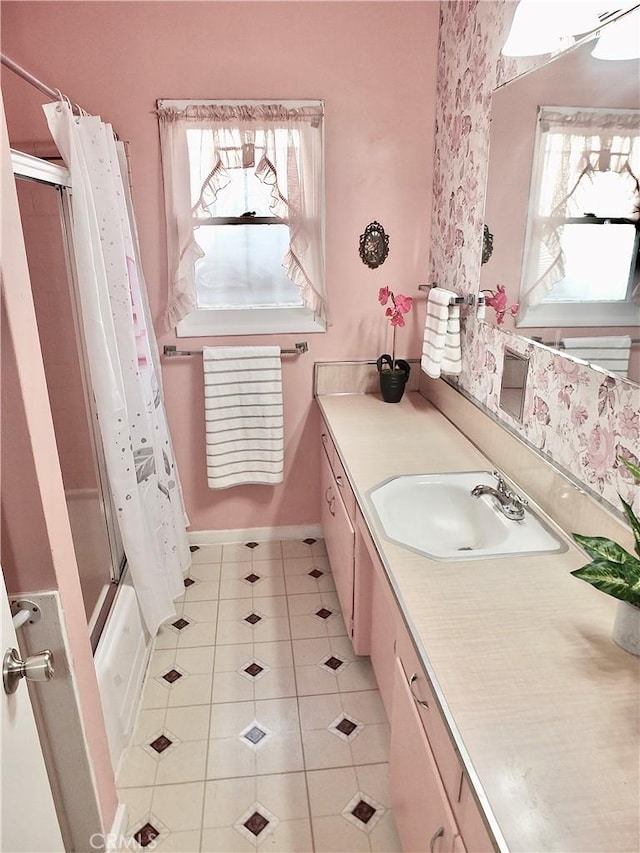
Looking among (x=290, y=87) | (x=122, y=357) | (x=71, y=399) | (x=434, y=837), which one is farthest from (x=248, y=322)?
(x=434, y=837)

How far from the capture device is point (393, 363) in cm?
275

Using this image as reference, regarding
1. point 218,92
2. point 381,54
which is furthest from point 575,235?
point 218,92

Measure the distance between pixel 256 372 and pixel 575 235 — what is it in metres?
1.60

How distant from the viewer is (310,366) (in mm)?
2840

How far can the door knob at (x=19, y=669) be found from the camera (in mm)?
968

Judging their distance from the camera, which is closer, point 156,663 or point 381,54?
point 156,663

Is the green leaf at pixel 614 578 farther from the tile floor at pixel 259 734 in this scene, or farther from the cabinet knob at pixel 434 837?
the tile floor at pixel 259 734

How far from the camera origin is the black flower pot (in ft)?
8.71

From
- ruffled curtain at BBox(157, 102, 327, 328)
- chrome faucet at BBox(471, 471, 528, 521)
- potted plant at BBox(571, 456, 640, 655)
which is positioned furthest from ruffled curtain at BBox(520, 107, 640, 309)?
ruffled curtain at BBox(157, 102, 327, 328)

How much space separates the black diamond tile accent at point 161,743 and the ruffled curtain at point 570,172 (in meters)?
1.81

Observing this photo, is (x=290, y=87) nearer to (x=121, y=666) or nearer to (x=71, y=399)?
(x=71, y=399)

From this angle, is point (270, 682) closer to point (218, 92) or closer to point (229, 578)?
point (229, 578)

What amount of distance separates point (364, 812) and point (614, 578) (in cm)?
115

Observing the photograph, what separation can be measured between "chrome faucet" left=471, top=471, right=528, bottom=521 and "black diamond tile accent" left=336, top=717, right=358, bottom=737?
91cm
